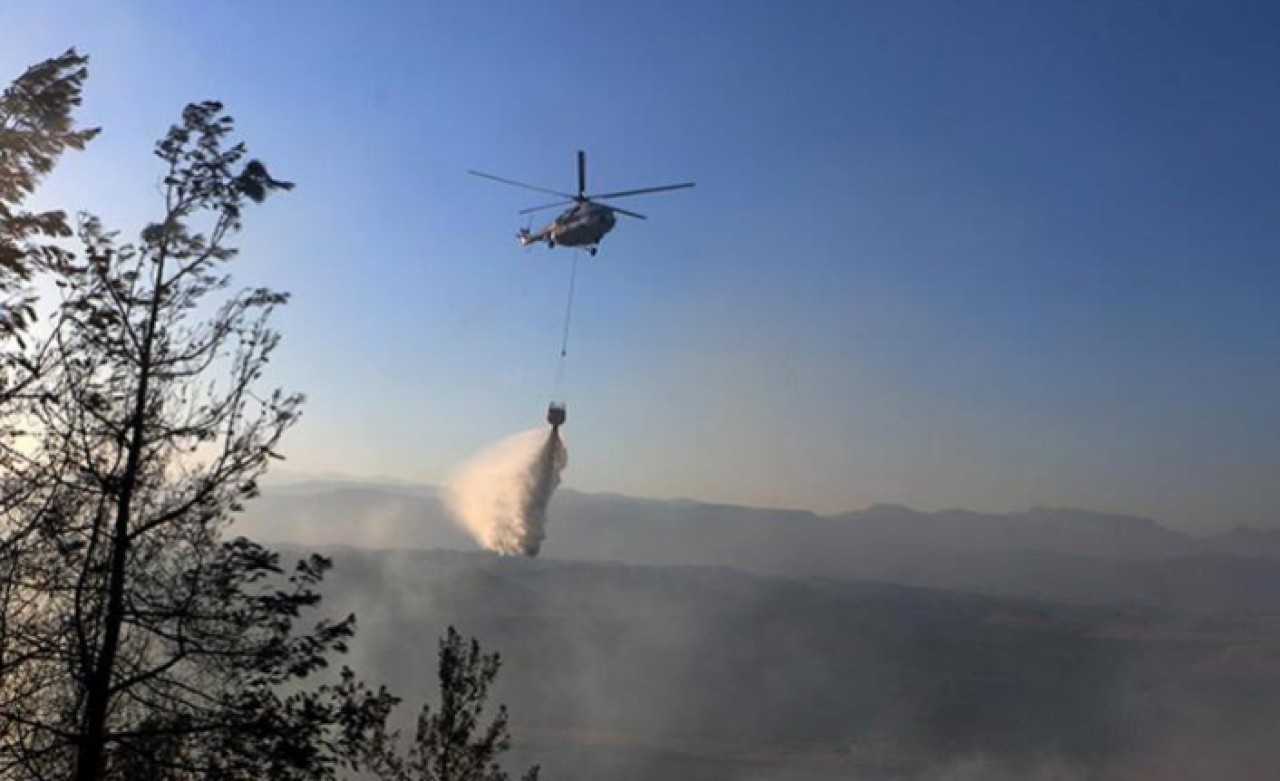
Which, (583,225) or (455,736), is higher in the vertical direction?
(583,225)

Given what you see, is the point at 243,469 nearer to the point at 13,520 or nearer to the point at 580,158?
the point at 13,520

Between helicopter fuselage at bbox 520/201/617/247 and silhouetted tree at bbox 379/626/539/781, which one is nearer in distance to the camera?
silhouetted tree at bbox 379/626/539/781

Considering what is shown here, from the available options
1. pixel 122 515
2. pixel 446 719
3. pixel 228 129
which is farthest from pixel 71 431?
pixel 446 719

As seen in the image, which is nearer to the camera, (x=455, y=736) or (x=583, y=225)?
(x=455, y=736)

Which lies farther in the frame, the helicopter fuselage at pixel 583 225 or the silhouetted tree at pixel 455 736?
the helicopter fuselage at pixel 583 225

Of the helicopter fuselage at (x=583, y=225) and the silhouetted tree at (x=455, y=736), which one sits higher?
the helicopter fuselage at (x=583, y=225)
